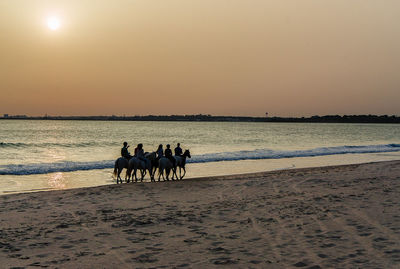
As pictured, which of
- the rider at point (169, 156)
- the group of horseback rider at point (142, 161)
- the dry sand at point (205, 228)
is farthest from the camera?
the rider at point (169, 156)

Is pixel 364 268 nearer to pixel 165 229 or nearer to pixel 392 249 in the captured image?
pixel 392 249

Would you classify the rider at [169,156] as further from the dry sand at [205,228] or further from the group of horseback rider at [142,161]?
the dry sand at [205,228]

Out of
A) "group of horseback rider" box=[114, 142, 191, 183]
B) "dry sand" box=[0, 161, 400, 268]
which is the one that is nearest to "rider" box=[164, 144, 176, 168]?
"group of horseback rider" box=[114, 142, 191, 183]

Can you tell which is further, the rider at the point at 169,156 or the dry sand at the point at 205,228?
the rider at the point at 169,156

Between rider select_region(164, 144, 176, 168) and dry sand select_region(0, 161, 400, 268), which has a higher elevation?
rider select_region(164, 144, 176, 168)

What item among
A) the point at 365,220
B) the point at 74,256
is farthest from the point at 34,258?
the point at 365,220

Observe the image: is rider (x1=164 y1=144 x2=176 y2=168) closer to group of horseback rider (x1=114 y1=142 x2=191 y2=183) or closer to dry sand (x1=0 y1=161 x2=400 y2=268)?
group of horseback rider (x1=114 y1=142 x2=191 y2=183)

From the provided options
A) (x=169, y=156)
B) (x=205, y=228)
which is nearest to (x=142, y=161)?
(x=169, y=156)

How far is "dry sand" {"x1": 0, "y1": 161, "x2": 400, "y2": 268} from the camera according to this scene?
7.08 m

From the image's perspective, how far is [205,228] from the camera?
9.27 metres

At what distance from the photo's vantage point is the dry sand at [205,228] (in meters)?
7.08

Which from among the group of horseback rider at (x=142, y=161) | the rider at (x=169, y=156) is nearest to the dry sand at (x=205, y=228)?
the group of horseback rider at (x=142, y=161)

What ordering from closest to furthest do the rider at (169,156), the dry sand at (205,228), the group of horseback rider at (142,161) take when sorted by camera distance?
the dry sand at (205,228), the group of horseback rider at (142,161), the rider at (169,156)

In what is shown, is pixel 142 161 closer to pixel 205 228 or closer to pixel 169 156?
pixel 169 156
